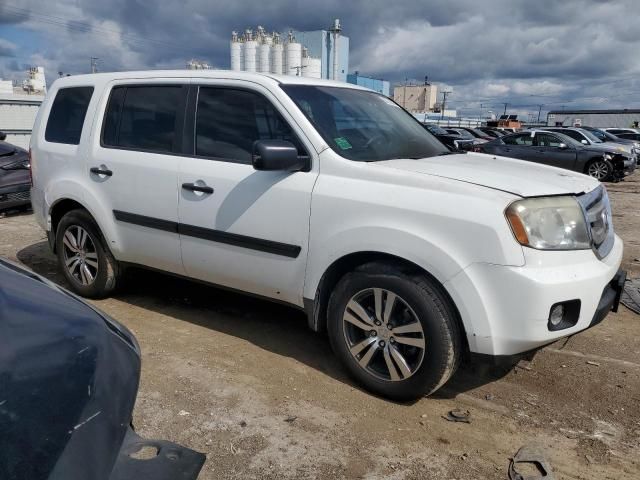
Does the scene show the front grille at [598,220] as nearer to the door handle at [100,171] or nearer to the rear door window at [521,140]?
the door handle at [100,171]

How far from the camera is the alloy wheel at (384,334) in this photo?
3.08 meters

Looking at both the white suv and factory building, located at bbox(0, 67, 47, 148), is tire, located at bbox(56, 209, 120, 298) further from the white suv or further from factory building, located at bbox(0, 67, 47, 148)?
factory building, located at bbox(0, 67, 47, 148)

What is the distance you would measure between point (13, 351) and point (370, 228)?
2.03m

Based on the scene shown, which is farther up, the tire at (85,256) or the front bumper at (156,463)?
the front bumper at (156,463)

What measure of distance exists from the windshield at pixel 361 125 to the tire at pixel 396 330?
803mm

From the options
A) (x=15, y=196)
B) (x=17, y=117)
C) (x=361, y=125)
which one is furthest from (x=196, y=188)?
(x=17, y=117)

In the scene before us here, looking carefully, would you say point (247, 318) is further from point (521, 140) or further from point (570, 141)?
point (570, 141)

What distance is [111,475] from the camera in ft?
4.61

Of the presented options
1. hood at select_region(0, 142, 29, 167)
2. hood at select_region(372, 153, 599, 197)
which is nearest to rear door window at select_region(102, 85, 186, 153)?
hood at select_region(372, 153, 599, 197)

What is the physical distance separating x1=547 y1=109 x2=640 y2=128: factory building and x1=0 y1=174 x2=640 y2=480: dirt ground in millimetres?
59741

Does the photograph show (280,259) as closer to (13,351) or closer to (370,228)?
(370,228)

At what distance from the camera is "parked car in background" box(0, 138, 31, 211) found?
8789mm

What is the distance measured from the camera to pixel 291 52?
44438mm

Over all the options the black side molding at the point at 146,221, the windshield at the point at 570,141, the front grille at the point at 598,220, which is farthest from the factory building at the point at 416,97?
the front grille at the point at 598,220
